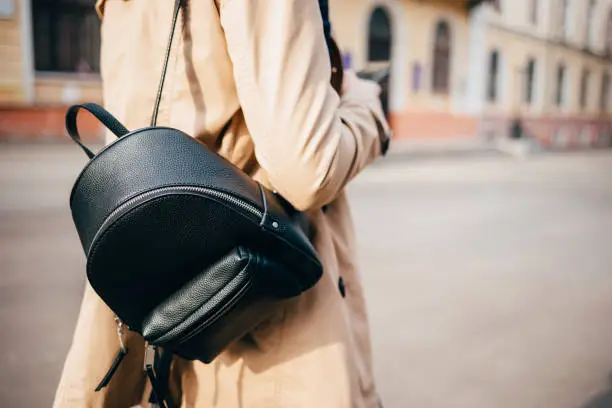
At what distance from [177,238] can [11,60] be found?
37.6 feet

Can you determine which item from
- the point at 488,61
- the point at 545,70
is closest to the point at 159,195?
the point at 488,61

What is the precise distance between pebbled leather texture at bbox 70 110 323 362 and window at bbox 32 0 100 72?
11.5 m

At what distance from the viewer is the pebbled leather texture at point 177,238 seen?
0.75 metres

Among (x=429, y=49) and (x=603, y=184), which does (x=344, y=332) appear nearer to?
(x=603, y=184)

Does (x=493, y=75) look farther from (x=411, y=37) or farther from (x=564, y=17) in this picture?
(x=564, y=17)

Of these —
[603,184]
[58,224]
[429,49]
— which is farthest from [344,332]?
[429,49]

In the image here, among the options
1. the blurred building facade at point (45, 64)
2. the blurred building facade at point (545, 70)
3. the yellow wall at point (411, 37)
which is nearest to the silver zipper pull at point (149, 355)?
the blurred building facade at point (45, 64)

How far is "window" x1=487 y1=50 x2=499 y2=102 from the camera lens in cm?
2001

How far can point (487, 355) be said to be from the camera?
9.43 ft

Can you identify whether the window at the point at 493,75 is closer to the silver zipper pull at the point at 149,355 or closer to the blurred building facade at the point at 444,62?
the blurred building facade at the point at 444,62

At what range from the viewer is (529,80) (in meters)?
22.4

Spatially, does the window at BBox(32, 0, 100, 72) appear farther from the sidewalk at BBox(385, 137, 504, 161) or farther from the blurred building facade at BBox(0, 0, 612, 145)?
the sidewalk at BBox(385, 137, 504, 161)

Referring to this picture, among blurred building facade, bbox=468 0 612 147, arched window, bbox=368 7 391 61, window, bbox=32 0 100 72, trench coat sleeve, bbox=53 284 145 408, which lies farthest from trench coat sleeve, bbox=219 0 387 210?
blurred building facade, bbox=468 0 612 147

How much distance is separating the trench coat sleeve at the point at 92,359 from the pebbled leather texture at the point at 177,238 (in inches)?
7.1
